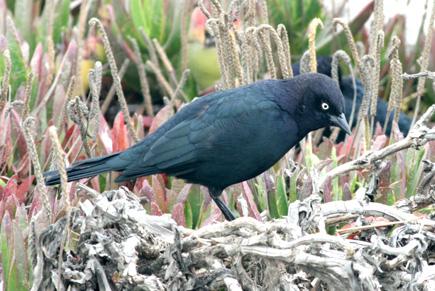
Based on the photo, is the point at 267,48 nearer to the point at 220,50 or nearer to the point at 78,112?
the point at 220,50

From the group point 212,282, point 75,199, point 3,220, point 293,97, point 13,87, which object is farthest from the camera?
point 13,87

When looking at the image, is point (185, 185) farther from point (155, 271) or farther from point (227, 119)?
point (155, 271)

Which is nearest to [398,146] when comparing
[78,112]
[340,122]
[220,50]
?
[340,122]

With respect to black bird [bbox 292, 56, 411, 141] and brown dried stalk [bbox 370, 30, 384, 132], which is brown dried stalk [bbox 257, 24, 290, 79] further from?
black bird [bbox 292, 56, 411, 141]

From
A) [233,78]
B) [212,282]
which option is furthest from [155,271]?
[233,78]

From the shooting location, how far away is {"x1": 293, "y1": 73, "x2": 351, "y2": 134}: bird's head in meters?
4.08

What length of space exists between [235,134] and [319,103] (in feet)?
1.20

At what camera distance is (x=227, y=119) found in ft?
13.4

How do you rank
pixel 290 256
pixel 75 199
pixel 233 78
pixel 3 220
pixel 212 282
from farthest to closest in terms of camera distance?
1. pixel 233 78
2. pixel 75 199
3. pixel 3 220
4. pixel 212 282
5. pixel 290 256

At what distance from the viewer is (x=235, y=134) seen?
13.3ft

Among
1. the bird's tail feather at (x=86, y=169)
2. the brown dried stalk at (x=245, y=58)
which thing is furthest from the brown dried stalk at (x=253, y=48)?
the bird's tail feather at (x=86, y=169)

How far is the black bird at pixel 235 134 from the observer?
4.01 m

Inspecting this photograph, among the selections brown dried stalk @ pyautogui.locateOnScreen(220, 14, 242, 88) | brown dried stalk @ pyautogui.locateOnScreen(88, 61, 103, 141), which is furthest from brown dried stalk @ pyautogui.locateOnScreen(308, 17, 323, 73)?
brown dried stalk @ pyautogui.locateOnScreen(88, 61, 103, 141)

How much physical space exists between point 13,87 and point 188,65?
1.30 meters
